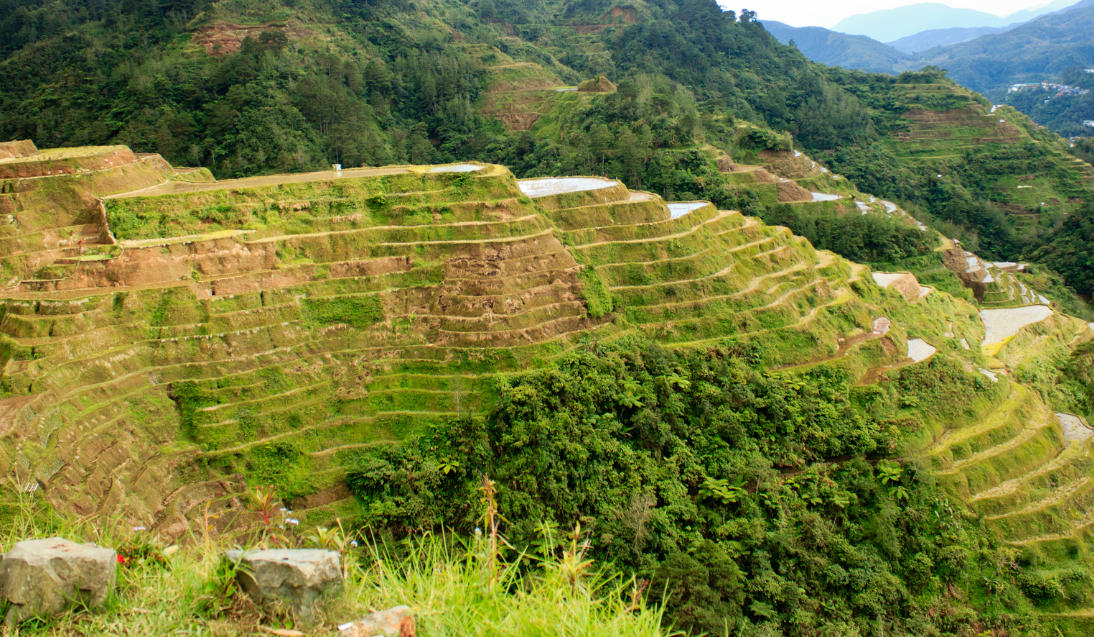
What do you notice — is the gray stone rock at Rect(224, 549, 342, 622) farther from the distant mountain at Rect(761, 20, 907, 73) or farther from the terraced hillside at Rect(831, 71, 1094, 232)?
the distant mountain at Rect(761, 20, 907, 73)

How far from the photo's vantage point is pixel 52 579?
4.40 meters

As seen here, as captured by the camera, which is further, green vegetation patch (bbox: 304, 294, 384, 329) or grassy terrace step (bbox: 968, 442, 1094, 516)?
green vegetation patch (bbox: 304, 294, 384, 329)

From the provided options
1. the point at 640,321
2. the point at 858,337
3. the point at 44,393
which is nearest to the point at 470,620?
the point at 44,393

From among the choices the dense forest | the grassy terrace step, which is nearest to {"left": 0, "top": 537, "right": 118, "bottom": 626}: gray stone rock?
the dense forest

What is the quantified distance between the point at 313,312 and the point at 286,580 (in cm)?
1502

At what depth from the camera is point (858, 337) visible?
23.1 m

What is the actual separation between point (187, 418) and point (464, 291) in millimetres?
7537

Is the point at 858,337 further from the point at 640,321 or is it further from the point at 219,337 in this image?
the point at 219,337

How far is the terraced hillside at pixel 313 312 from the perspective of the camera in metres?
15.8

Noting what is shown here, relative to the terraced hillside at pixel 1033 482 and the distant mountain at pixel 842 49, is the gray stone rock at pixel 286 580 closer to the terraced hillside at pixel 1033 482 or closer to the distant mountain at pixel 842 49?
the terraced hillside at pixel 1033 482

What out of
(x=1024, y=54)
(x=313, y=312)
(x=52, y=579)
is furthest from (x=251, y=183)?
(x=1024, y=54)

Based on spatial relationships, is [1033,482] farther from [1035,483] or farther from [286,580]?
[286,580]

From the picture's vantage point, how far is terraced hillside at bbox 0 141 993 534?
1583 cm

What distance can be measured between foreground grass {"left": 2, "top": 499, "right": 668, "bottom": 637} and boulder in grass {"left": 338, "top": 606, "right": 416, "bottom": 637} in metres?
0.07
